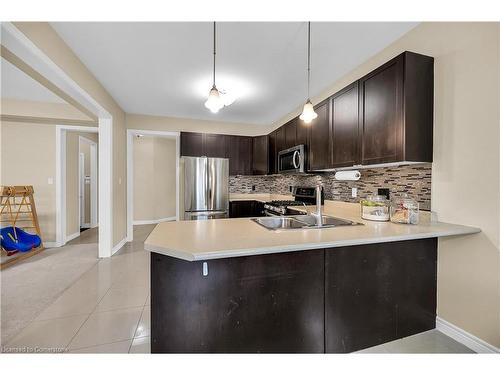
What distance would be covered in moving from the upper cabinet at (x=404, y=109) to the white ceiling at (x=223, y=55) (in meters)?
0.47

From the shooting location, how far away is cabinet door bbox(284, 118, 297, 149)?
3.28 metres

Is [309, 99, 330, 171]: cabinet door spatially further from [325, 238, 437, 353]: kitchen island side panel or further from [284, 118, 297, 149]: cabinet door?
[325, 238, 437, 353]: kitchen island side panel

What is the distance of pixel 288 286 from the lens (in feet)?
4.28

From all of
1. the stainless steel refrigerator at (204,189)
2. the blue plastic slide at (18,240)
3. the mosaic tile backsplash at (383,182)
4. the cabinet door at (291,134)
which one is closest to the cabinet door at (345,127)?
the mosaic tile backsplash at (383,182)

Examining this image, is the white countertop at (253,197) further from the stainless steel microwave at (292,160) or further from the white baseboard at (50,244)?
the white baseboard at (50,244)

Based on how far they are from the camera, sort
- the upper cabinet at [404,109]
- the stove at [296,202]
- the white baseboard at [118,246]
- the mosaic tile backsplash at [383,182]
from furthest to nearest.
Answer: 1. the white baseboard at [118,246]
2. the stove at [296,202]
3. the mosaic tile backsplash at [383,182]
4. the upper cabinet at [404,109]

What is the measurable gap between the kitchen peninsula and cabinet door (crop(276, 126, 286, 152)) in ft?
7.36

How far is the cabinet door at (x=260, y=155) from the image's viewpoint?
4.29 metres

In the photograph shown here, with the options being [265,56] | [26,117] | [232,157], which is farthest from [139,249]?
[265,56]

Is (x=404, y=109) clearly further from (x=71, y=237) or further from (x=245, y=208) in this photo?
(x=71, y=237)

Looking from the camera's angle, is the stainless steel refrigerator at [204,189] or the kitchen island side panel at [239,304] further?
the stainless steel refrigerator at [204,189]

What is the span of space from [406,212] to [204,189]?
117 inches

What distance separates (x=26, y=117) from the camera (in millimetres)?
3486
